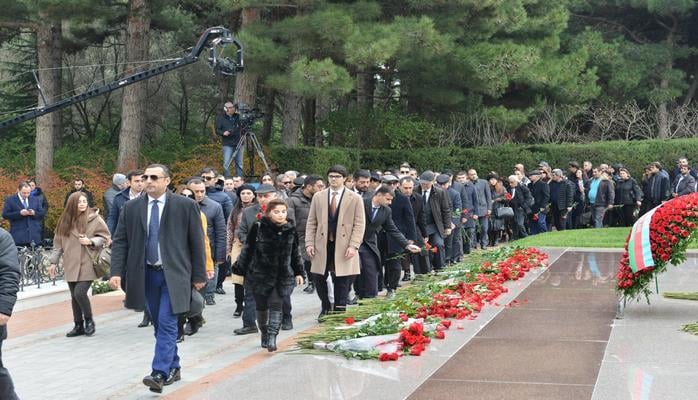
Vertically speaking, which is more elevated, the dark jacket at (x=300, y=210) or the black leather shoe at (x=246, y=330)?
the dark jacket at (x=300, y=210)

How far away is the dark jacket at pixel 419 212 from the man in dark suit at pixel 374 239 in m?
1.47

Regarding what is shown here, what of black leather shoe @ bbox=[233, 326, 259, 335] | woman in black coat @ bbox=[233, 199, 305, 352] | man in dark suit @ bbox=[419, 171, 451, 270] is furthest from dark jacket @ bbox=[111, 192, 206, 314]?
man in dark suit @ bbox=[419, 171, 451, 270]

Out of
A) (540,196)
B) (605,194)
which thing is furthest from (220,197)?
(605,194)

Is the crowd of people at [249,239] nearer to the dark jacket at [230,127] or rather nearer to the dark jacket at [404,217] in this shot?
the dark jacket at [404,217]

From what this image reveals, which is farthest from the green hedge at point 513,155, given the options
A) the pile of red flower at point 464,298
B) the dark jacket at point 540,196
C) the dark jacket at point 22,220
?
the pile of red flower at point 464,298

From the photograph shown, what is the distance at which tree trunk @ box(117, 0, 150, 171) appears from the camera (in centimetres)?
2936

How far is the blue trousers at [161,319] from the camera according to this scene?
8594mm

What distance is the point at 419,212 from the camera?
1595 centimetres

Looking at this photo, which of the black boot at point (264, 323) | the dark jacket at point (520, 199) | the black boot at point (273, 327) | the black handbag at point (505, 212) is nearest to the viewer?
the black boot at point (273, 327)

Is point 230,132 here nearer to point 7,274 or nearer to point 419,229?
point 419,229

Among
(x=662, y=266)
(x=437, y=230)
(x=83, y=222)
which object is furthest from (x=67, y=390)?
(x=437, y=230)

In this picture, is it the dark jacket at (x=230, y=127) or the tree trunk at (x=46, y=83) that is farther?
the tree trunk at (x=46, y=83)

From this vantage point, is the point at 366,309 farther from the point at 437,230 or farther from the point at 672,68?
the point at 672,68

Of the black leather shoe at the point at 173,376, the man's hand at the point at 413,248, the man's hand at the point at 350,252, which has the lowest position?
the black leather shoe at the point at 173,376
